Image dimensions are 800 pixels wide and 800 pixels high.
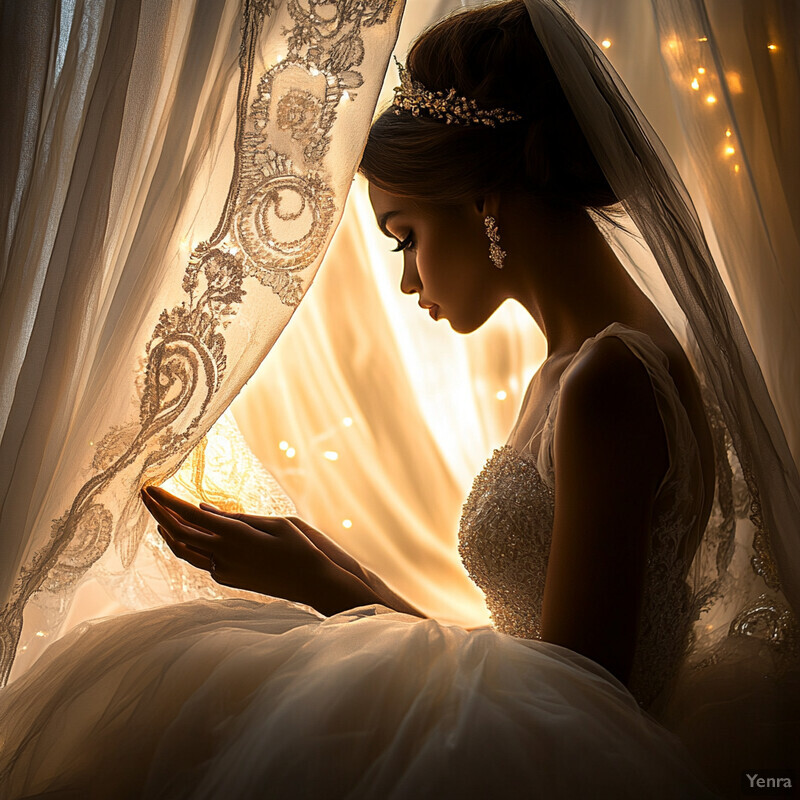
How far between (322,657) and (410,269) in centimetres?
67

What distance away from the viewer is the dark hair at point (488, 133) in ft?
3.42

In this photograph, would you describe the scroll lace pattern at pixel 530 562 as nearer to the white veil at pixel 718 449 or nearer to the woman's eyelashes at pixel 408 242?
the white veil at pixel 718 449

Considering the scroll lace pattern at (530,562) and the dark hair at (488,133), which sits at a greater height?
the dark hair at (488,133)

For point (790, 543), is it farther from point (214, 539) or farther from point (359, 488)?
point (359, 488)

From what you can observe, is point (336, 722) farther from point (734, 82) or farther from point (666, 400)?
point (734, 82)

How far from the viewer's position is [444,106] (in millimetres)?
1067

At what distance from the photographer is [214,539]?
99 cm

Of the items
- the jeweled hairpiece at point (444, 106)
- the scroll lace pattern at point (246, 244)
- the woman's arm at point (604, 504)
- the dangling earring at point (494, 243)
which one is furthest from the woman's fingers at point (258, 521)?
the jeweled hairpiece at point (444, 106)

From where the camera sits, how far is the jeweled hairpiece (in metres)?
1.05

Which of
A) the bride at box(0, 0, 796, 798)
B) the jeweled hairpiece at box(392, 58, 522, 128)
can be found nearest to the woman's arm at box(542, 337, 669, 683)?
the bride at box(0, 0, 796, 798)

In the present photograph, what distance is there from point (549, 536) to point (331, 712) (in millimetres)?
415

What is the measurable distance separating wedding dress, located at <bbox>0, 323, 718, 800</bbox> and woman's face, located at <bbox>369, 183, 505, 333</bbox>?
343 mm

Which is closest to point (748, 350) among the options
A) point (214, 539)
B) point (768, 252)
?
point (768, 252)

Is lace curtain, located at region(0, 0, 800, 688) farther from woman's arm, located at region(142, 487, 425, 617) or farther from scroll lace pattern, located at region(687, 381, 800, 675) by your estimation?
scroll lace pattern, located at region(687, 381, 800, 675)
